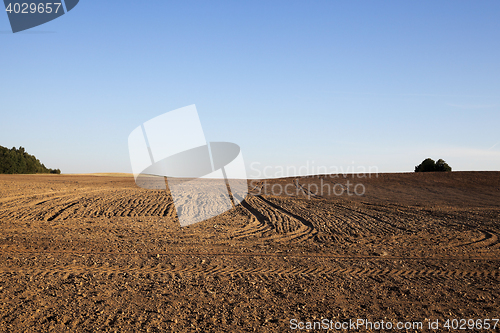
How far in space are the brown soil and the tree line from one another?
5632 centimetres

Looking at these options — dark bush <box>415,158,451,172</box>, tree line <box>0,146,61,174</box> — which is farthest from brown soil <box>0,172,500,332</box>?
tree line <box>0,146,61,174</box>

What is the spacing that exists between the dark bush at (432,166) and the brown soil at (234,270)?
1744 inches

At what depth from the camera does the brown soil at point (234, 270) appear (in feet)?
17.8

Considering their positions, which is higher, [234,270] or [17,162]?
[17,162]

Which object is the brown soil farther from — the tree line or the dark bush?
the tree line

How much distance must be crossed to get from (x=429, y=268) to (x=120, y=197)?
17.3m

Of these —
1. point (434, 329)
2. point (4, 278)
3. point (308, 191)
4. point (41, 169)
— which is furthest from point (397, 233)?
point (41, 169)

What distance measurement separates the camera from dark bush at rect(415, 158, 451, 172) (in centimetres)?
5516

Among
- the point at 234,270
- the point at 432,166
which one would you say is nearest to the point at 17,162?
the point at 234,270

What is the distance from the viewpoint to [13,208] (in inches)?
620

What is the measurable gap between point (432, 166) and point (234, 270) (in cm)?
5814

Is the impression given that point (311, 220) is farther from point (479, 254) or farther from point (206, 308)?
point (206, 308)

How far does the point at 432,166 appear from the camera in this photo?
56875 mm

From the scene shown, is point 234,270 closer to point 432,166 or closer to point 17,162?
point 432,166
